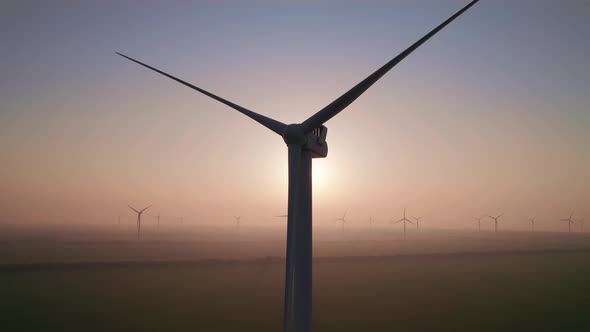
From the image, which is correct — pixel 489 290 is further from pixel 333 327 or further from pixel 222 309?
pixel 222 309

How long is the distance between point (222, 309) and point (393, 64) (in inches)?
1998

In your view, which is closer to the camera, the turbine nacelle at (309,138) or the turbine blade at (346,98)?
the turbine nacelle at (309,138)

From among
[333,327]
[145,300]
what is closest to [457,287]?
[333,327]

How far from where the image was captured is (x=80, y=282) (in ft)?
268

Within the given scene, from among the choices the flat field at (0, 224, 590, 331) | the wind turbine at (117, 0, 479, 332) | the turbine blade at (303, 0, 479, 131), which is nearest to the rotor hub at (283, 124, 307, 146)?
the wind turbine at (117, 0, 479, 332)

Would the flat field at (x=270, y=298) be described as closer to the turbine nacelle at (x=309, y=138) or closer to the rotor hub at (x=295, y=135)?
the turbine nacelle at (x=309, y=138)

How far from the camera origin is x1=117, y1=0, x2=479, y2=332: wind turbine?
16.1 meters

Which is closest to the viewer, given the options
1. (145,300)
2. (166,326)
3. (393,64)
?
(393,64)

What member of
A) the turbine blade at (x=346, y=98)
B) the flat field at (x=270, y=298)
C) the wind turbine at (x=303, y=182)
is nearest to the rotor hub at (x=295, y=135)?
the wind turbine at (x=303, y=182)

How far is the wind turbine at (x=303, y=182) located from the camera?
53.0 feet

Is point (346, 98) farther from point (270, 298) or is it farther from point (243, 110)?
point (270, 298)

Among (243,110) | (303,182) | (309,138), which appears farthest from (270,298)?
(309,138)

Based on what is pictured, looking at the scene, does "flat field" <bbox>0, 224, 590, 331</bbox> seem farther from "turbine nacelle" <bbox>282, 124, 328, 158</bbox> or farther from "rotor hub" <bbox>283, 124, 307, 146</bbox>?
"rotor hub" <bbox>283, 124, 307, 146</bbox>

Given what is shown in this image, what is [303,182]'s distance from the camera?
18.1 metres
